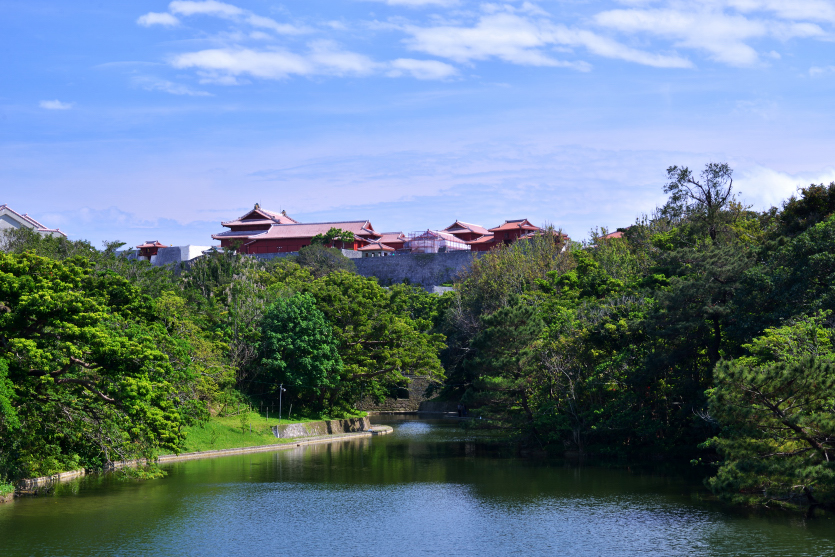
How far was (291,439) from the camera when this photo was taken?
106 ft

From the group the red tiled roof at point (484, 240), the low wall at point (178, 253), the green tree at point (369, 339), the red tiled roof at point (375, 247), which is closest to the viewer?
the green tree at point (369, 339)

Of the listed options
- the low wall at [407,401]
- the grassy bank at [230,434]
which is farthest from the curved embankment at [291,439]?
the low wall at [407,401]

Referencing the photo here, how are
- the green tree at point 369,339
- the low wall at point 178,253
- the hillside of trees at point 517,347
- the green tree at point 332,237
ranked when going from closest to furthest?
the hillside of trees at point 517,347 → the green tree at point 369,339 → the low wall at point 178,253 → the green tree at point 332,237

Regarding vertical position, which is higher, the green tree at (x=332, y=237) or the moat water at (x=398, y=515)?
the green tree at (x=332, y=237)

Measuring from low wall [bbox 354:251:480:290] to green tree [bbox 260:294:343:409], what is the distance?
1019 inches

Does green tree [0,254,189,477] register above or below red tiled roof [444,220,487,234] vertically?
below

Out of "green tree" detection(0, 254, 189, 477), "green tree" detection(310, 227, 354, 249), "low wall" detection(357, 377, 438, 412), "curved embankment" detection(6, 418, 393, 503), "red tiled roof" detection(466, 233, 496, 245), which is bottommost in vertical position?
"curved embankment" detection(6, 418, 393, 503)

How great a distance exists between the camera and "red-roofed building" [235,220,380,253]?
225 feet

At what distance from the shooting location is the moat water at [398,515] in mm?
14927

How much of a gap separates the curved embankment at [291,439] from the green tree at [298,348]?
6.49 ft

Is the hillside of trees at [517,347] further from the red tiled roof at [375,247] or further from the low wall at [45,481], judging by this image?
the red tiled roof at [375,247]

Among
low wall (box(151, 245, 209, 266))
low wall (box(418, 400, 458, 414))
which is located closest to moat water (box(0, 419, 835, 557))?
low wall (box(418, 400, 458, 414))

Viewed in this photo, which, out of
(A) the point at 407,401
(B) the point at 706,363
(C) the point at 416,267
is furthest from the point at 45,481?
(C) the point at 416,267

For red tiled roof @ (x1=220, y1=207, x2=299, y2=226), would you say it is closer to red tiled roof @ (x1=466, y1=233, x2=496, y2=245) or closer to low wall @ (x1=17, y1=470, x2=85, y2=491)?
red tiled roof @ (x1=466, y1=233, x2=496, y2=245)
